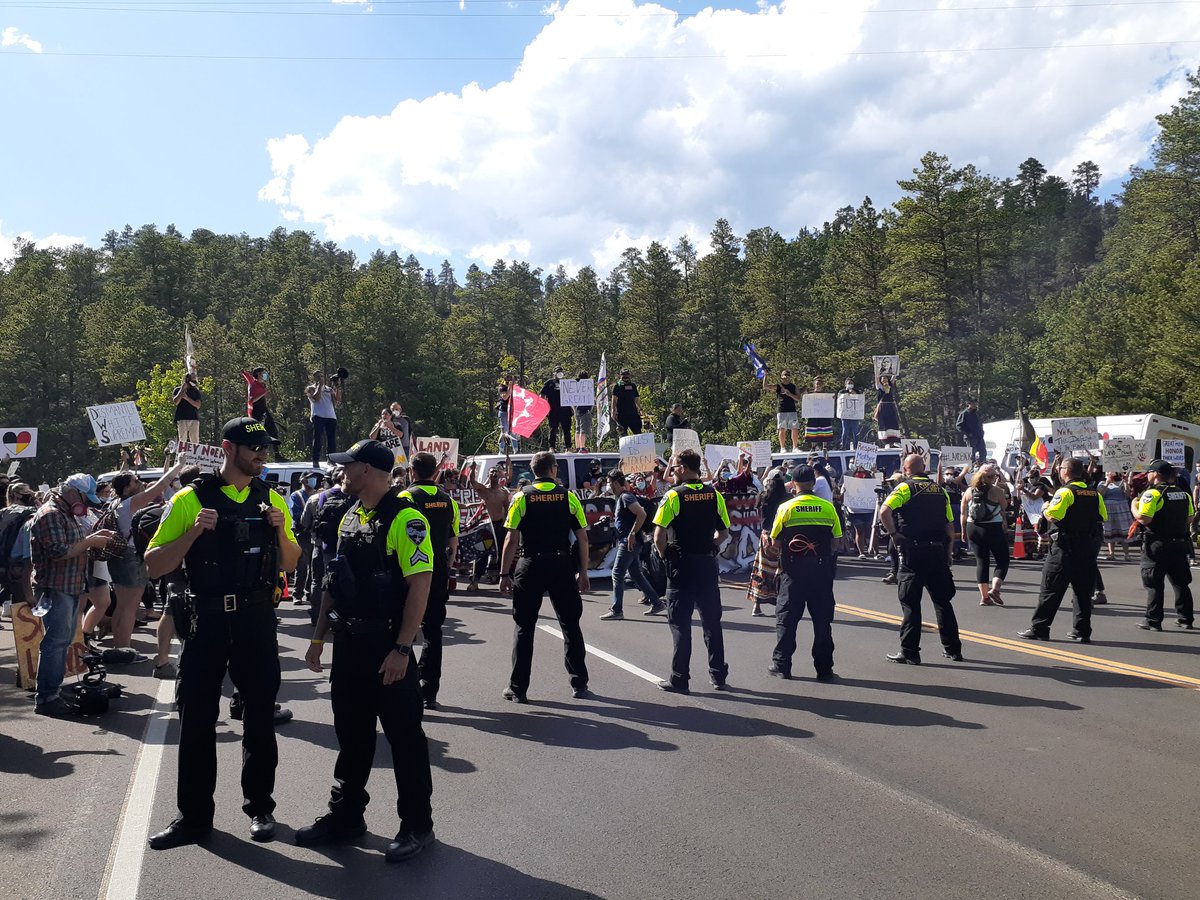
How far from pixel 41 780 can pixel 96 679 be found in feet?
7.14

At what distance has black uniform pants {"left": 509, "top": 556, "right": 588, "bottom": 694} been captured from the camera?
7.89m

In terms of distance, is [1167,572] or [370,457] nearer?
[370,457]

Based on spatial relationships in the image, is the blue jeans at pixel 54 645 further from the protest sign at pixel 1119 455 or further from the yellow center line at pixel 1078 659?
the protest sign at pixel 1119 455

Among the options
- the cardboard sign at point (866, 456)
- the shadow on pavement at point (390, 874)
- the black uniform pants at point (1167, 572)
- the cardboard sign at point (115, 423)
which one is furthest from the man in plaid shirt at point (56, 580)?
the cardboard sign at point (866, 456)

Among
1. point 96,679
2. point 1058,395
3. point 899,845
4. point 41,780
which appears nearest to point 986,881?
point 899,845

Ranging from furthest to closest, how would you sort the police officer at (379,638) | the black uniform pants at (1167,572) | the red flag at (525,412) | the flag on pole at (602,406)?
the flag on pole at (602,406) → the red flag at (525,412) → the black uniform pants at (1167,572) → the police officer at (379,638)

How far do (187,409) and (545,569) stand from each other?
15223 mm

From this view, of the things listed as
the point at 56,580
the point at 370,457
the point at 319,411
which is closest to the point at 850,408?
the point at 319,411

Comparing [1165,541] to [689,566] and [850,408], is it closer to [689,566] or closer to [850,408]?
[689,566]

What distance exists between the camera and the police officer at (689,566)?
8.12 m

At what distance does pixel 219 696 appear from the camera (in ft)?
16.1

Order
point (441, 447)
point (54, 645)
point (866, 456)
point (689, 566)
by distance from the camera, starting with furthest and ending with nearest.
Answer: point (866, 456)
point (441, 447)
point (689, 566)
point (54, 645)

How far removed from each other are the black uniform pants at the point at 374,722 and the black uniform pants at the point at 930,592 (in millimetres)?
5790

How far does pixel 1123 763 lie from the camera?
593 centimetres
